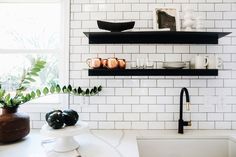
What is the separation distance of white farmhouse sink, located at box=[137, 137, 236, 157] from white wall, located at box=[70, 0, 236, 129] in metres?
0.18

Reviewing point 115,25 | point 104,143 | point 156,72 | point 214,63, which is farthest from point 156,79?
point 104,143

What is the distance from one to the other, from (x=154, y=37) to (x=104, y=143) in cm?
94

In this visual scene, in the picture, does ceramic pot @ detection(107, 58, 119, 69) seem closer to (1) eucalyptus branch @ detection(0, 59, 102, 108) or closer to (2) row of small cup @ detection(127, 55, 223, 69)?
(2) row of small cup @ detection(127, 55, 223, 69)

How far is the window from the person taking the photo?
1.99 m

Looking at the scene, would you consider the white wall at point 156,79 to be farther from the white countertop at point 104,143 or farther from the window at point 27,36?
the window at point 27,36

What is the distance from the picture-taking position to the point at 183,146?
1.73 metres

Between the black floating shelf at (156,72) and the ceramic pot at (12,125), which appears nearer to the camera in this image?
the ceramic pot at (12,125)

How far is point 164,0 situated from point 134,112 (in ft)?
3.41

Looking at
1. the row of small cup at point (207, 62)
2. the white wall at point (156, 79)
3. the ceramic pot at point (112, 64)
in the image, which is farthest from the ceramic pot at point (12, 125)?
the row of small cup at point (207, 62)

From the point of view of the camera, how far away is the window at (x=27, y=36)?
199 centimetres

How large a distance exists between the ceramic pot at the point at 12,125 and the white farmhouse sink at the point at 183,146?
0.91m

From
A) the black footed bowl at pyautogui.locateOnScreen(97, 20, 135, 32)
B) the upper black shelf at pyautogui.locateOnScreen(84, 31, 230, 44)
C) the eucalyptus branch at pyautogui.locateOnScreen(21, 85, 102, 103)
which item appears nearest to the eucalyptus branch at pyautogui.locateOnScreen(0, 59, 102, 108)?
the eucalyptus branch at pyautogui.locateOnScreen(21, 85, 102, 103)

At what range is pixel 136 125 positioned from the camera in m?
1.90

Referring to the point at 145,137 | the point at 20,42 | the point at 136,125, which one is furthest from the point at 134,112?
the point at 20,42
